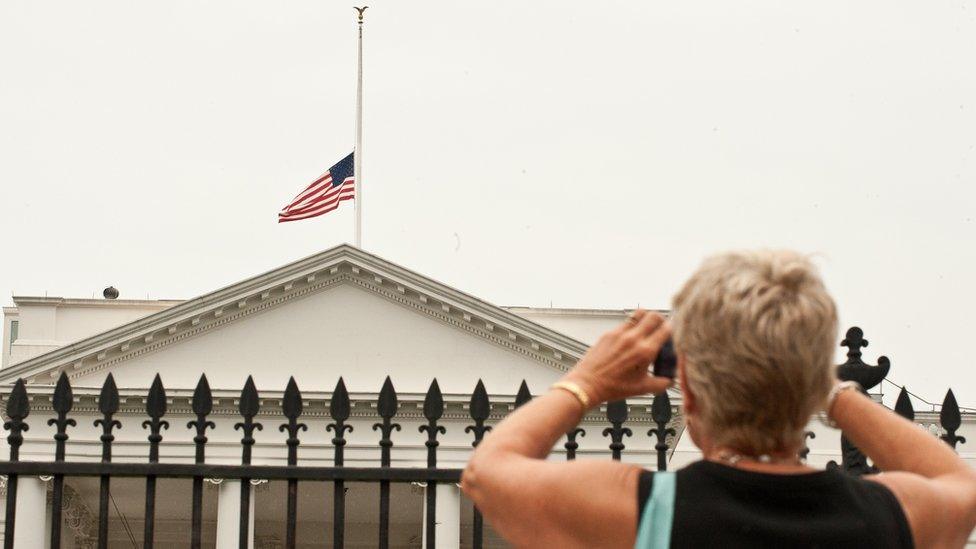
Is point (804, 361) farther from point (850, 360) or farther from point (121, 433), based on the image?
point (121, 433)

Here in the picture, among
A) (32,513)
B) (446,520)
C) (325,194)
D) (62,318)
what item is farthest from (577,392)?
(62,318)

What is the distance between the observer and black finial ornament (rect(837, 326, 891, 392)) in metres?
4.86

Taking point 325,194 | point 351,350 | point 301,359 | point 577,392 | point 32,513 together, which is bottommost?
point 32,513

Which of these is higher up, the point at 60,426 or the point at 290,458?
the point at 60,426

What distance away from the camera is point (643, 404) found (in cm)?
2752

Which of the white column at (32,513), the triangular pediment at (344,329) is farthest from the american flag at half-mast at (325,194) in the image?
the white column at (32,513)

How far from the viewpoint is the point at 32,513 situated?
93.6ft

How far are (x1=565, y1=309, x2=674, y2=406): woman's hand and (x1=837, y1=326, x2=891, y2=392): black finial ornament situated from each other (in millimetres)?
2643

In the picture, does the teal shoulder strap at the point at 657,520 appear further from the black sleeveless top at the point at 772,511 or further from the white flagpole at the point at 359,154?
the white flagpole at the point at 359,154

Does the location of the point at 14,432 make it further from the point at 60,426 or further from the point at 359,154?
the point at 359,154

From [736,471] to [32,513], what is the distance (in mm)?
28491

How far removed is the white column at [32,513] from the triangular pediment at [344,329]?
13.1ft

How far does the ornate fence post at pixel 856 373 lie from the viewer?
4.87 m

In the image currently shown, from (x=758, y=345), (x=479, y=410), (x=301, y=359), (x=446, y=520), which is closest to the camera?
(x=758, y=345)
